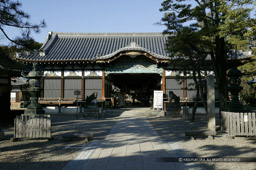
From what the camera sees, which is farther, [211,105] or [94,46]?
[94,46]

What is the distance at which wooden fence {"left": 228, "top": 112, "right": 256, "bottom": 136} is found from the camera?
23.3 feet

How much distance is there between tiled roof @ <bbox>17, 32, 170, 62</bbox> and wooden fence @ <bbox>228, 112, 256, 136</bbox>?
11510mm

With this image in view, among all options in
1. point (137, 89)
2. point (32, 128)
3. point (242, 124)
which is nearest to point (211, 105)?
point (242, 124)

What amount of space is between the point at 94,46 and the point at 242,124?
59.6 ft

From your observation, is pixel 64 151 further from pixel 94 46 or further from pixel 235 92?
pixel 94 46

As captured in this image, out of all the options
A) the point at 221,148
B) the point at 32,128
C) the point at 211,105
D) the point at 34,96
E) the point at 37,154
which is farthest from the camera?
the point at 34,96

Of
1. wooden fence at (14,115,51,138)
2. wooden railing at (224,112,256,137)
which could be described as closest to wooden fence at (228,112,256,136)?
wooden railing at (224,112,256,137)

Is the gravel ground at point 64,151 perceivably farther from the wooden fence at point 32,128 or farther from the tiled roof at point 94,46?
the tiled roof at point 94,46

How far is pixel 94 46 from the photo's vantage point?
22.5 m

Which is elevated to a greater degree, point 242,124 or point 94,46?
point 94,46

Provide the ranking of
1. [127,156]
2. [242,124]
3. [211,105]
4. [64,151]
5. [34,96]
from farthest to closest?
1. [34,96]
2. [211,105]
3. [242,124]
4. [64,151]
5. [127,156]

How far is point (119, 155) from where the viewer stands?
5.18m

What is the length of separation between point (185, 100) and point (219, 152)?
1377 centimetres

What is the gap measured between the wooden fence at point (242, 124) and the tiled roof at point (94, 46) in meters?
11.5
